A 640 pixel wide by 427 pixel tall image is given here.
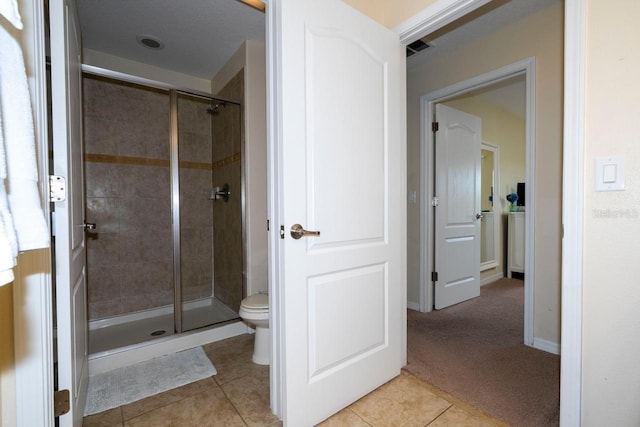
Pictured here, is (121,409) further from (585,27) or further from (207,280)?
(585,27)

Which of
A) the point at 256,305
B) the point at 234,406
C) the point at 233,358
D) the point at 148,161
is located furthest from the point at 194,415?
the point at 148,161

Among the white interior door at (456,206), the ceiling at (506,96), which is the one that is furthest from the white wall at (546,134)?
the ceiling at (506,96)

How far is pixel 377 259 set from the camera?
1.59m

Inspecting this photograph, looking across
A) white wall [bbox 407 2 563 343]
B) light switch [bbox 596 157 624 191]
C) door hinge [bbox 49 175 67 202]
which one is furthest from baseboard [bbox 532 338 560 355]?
door hinge [bbox 49 175 67 202]

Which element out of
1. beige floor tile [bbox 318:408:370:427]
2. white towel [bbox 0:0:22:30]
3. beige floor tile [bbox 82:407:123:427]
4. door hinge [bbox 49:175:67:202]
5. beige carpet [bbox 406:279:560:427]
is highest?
white towel [bbox 0:0:22:30]

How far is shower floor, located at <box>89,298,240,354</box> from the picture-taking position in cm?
221

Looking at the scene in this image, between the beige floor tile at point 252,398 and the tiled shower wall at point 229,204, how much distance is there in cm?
93

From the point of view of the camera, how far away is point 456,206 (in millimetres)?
3031

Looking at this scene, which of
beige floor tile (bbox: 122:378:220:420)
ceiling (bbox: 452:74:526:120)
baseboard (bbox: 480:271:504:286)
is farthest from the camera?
baseboard (bbox: 480:271:504:286)

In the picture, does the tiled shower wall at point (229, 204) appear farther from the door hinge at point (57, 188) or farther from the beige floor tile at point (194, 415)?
the door hinge at point (57, 188)

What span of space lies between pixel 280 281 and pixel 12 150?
0.93m

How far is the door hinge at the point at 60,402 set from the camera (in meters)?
1.02

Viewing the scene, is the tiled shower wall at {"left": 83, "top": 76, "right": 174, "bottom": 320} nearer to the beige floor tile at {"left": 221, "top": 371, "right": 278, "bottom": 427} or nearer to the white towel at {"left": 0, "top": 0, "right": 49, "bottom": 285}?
the beige floor tile at {"left": 221, "top": 371, "right": 278, "bottom": 427}

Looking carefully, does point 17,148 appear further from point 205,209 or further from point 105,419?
point 205,209
